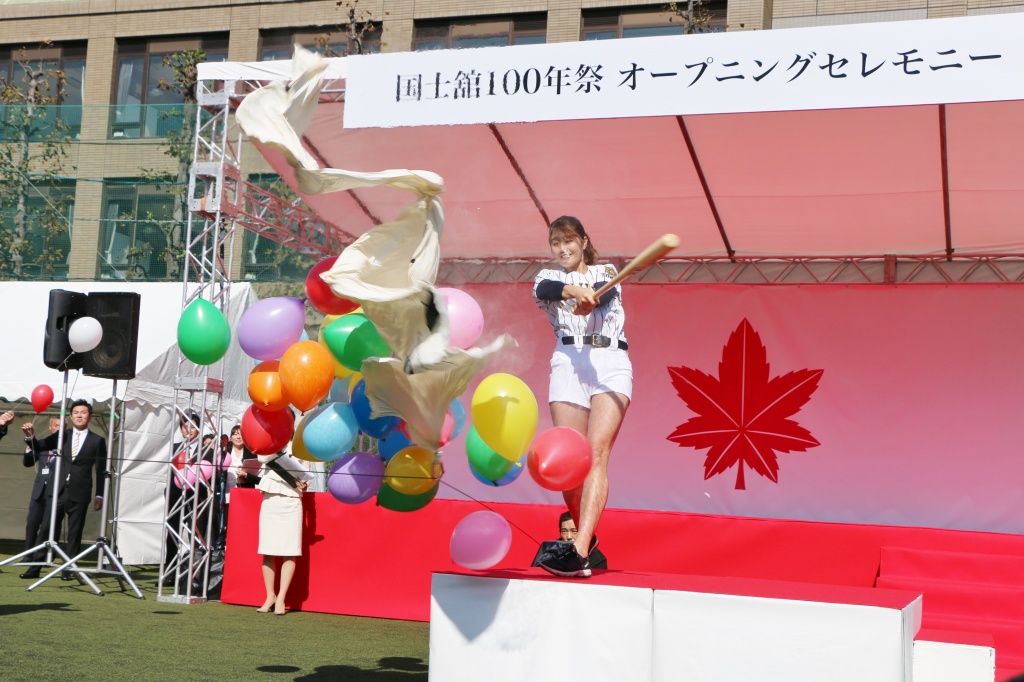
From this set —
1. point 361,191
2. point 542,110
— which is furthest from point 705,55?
point 361,191

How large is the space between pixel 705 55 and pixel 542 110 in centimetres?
78

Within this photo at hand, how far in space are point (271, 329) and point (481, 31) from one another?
1358 cm

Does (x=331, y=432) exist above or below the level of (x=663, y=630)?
above

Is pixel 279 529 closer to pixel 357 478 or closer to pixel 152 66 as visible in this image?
pixel 357 478

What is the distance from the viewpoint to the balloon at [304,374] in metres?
3.44

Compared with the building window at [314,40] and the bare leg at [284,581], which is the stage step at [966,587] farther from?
the building window at [314,40]

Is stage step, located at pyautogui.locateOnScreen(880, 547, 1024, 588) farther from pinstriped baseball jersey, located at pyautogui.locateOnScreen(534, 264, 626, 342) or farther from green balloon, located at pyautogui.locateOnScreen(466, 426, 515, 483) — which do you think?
green balloon, located at pyautogui.locateOnScreen(466, 426, 515, 483)

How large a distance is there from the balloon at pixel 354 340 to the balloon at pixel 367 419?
0.08m

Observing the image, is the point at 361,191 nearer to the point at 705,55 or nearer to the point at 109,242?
the point at 705,55

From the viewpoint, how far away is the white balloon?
289 inches

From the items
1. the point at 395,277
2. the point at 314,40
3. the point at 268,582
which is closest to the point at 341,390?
the point at 395,277

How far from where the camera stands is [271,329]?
3.73 metres

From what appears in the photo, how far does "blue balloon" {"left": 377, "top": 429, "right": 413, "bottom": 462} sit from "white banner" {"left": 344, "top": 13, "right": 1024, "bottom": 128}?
81.8 inches

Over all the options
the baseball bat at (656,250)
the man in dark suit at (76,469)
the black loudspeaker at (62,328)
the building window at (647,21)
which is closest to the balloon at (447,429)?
the baseball bat at (656,250)
